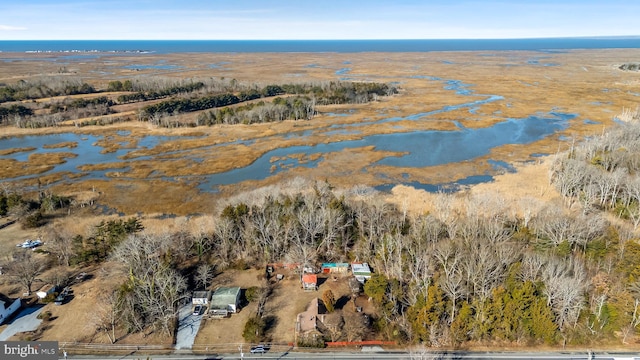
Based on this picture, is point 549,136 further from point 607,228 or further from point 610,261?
point 610,261

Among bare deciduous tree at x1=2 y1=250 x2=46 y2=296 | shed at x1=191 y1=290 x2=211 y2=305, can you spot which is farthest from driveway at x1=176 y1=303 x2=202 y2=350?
bare deciduous tree at x1=2 y1=250 x2=46 y2=296

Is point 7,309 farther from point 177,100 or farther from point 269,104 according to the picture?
point 177,100

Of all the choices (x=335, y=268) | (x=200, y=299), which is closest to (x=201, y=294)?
(x=200, y=299)

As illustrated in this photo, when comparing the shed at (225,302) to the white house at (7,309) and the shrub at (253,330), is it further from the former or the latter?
the white house at (7,309)

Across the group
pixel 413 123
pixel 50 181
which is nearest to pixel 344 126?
pixel 413 123

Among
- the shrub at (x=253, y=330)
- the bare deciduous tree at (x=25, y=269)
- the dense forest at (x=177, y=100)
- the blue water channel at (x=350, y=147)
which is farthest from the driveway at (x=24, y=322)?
the dense forest at (x=177, y=100)

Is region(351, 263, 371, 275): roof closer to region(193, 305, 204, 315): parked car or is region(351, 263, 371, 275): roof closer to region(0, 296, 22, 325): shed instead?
region(193, 305, 204, 315): parked car
